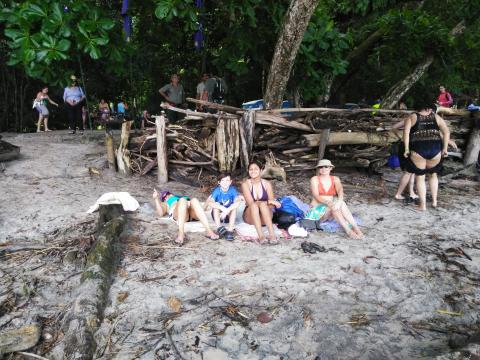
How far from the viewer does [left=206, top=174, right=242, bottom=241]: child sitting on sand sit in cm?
472

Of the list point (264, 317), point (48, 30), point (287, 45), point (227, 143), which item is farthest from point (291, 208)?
point (48, 30)

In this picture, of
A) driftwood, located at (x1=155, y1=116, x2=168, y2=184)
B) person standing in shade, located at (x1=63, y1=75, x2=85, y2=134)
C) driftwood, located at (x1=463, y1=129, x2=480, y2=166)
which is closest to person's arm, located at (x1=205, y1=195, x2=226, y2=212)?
driftwood, located at (x1=155, y1=116, x2=168, y2=184)

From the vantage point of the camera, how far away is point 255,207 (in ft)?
15.1

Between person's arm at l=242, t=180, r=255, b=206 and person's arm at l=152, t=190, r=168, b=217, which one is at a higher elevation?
person's arm at l=242, t=180, r=255, b=206

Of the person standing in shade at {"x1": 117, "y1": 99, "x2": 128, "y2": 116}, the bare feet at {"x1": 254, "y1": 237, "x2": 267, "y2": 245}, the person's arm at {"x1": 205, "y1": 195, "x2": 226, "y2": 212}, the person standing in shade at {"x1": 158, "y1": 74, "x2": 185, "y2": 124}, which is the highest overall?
the person standing in shade at {"x1": 158, "y1": 74, "x2": 185, "y2": 124}

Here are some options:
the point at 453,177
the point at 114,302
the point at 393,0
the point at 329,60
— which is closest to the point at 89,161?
the point at 114,302

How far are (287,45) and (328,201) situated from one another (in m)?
2.99

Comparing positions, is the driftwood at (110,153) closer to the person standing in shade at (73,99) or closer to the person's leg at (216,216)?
the person's leg at (216,216)

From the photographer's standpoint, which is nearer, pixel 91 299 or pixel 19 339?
pixel 19 339

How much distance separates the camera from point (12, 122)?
13.2 meters

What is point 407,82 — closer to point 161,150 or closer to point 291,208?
point 291,208

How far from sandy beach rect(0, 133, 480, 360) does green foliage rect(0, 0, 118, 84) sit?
6.59 feet

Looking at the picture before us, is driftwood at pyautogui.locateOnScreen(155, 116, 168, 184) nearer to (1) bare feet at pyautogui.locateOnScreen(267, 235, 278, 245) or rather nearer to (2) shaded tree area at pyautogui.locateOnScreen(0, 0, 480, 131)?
(2) shaded tree area at pyautogui.locateOnScreen(0, 0, 480, 131)

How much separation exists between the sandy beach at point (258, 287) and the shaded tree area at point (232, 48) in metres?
2.22
